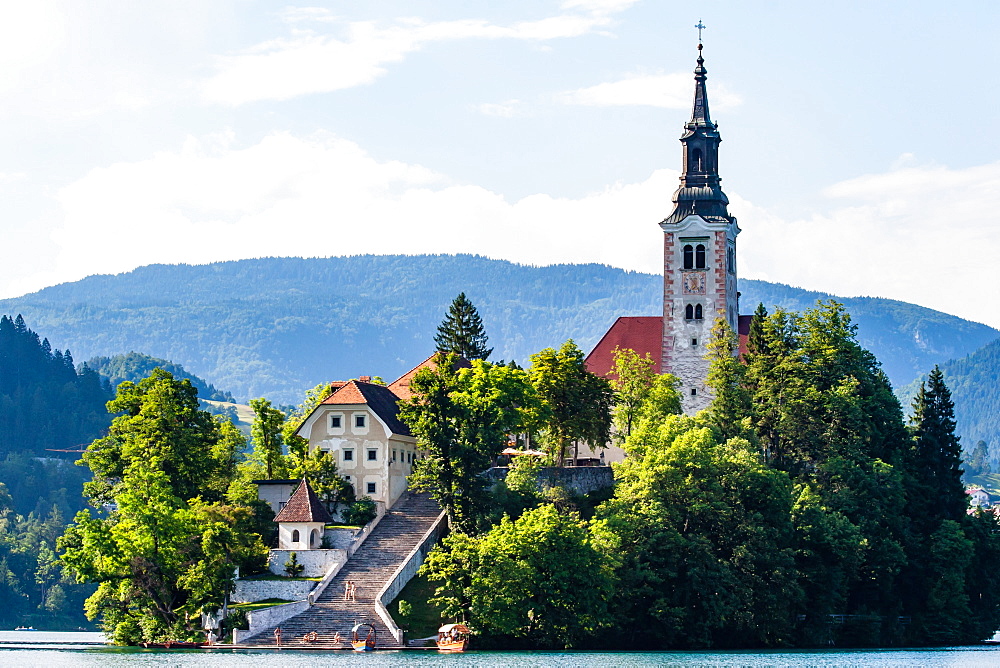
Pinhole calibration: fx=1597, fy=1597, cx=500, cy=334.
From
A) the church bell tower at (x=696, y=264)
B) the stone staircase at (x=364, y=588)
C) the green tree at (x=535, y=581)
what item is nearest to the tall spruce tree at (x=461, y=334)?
the church bell tower at (x=696, y=264)

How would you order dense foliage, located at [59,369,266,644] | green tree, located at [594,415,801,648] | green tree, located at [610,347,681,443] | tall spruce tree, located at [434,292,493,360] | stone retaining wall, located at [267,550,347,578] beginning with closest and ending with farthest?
green tree, located at [594,415,801,648] < dense foliage, located at [59,369,266,644] < stone retaining wall, located at [267,550,347,578] < green tree, located at [610,347,681,443] < tall spruce tree, located at [434,292,493,360]

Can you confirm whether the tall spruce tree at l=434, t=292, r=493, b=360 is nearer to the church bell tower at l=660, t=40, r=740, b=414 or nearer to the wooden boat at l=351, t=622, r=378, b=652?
the church bell tower at l=660, t=40, r=740, b=414

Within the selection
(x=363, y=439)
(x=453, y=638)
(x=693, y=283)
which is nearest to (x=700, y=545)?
(x=453, y=638)

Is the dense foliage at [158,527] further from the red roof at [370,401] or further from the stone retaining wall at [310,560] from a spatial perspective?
the red roof at [370,401]

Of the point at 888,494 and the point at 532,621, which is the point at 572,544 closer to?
the point at 532,621

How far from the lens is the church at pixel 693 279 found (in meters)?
99.1

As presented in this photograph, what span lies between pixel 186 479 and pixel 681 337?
32.9m

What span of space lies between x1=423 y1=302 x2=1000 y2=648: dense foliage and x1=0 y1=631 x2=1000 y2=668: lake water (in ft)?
8.87

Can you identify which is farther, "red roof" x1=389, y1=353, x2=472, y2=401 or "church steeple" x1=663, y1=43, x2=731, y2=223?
"church steeple" x1=663, y1=43, x2=731, y2=223

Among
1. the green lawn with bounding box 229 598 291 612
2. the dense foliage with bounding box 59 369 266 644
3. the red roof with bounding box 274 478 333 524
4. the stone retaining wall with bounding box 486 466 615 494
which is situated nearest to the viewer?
the dense foliage with bounding box 59 369 266 644

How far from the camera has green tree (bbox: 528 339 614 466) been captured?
8894 centimetres

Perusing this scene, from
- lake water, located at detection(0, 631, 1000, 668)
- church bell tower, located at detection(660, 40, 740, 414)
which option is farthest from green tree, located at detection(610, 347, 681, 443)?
lake water, located at detection(0, 631, 1000, 668)

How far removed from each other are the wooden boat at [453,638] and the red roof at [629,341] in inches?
1161

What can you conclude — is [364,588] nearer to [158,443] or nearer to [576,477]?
[158,443]
